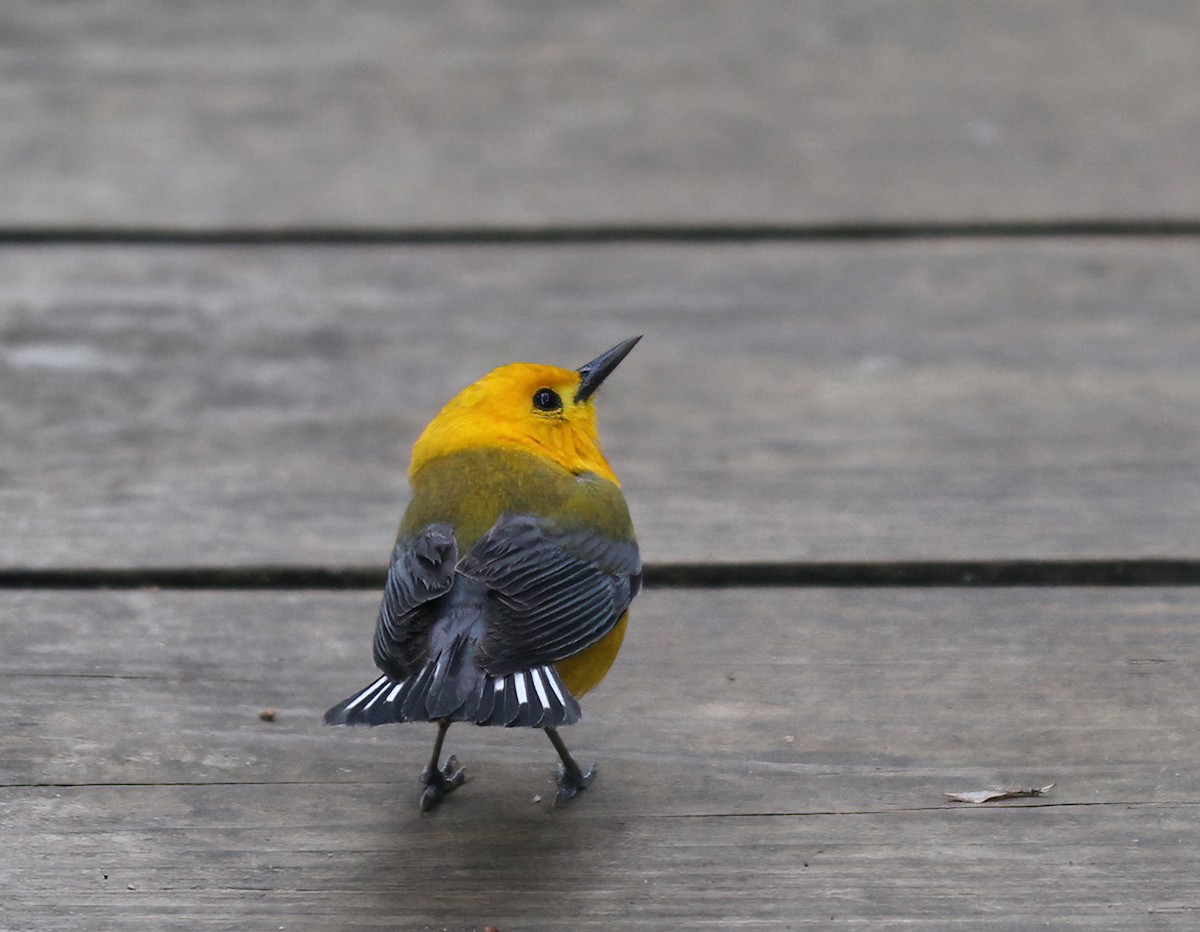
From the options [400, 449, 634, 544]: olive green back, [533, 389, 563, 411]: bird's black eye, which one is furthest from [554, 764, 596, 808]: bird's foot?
[533, 389, 563, 411]: bird's black eye

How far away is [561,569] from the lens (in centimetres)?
210

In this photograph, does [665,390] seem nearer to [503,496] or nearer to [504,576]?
[503,496]

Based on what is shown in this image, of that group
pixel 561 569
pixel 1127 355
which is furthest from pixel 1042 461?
pixel 561 569

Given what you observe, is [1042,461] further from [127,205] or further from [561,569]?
[127,205]

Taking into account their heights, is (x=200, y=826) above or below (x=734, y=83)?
below

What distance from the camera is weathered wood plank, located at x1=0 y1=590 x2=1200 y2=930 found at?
174cm

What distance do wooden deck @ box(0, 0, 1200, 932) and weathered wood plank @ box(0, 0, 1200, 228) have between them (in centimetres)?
2

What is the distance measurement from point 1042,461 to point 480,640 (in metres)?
1.25

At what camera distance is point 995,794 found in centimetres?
189

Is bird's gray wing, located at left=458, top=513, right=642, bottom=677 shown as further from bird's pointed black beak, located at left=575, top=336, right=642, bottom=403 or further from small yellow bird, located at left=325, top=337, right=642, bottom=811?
bird's pointed black beak, located at left=575, top=336, right=642, bottom=403

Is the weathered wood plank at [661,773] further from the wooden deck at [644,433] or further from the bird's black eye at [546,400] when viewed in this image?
the bird's black eye at [546,400]

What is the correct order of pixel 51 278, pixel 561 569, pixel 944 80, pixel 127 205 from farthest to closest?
pixel 944 80 → pixel 127 205 → pixel 51 278 → pixel 561 569

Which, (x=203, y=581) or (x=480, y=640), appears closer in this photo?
(x=480, y=640)

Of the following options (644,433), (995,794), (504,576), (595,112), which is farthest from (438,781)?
(595,112)
